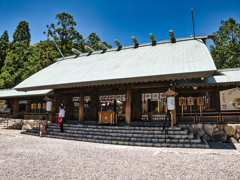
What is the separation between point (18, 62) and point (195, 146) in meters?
28.1

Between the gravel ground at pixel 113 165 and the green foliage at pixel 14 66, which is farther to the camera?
the green foliage at pixel 14 66

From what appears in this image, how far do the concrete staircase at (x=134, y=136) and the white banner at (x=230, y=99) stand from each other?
304cm

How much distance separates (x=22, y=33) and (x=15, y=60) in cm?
608

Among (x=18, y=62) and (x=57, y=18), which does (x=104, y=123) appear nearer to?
(x=18, y=62)

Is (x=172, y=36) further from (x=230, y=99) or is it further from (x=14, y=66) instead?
(x=14, y=66)

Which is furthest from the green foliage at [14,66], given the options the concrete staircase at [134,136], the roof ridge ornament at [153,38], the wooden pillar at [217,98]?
the wooden pillar at [217,98]

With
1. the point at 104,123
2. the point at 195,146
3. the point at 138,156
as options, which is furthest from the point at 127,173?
the point at 104,123

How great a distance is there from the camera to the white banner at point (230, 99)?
9719 mm

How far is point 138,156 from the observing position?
565 cm

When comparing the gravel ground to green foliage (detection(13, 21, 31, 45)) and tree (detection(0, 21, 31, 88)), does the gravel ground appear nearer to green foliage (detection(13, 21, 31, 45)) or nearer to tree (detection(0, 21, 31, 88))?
tree (detection(0, 21, 31, 88))

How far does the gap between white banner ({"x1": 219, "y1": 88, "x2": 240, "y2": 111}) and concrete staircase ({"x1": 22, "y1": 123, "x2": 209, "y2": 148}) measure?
3.04 m

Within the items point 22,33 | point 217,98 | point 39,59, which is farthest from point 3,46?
point 217,98

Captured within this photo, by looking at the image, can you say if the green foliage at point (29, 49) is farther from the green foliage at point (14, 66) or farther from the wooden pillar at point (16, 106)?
the wooden pillar at point (16, 106)

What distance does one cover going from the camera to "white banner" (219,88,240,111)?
9719 millimetres
